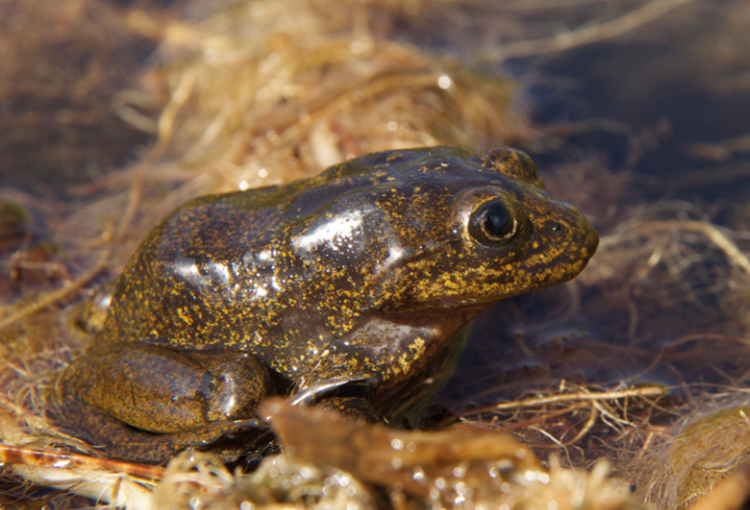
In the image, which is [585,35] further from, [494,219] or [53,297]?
[53,297]

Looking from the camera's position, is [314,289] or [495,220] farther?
[314,289]

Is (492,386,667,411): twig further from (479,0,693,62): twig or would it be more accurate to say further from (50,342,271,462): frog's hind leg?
(479,0,693,62): twig

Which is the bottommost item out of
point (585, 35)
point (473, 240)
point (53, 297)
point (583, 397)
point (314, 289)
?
point (583, 397)

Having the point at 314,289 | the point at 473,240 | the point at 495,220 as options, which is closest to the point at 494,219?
the point at 495,220

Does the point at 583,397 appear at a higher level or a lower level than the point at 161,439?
lower

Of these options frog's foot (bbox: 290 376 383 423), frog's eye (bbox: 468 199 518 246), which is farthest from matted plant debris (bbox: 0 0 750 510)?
Answer: frog's eye (bbox: 468 199 518 246)

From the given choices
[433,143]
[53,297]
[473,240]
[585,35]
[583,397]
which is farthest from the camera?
[585,35]

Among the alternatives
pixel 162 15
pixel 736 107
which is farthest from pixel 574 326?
pixel 162 15
